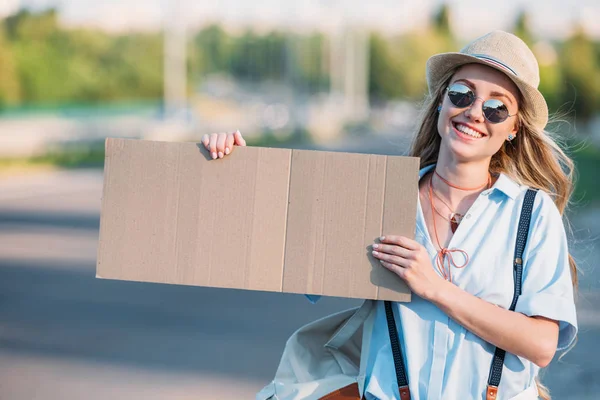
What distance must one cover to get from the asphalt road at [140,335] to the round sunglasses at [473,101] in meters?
1.92

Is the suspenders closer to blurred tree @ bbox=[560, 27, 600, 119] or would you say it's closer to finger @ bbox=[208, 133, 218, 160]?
finger @ bbox=[208, 133, 218, 160]

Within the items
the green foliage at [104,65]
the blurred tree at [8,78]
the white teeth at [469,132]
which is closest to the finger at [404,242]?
the white teeth at [469,132]

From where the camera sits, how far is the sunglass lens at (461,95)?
2.63m

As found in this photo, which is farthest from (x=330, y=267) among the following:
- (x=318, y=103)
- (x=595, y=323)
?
(x=318, y=103)

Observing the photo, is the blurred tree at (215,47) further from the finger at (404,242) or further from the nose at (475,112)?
the finger at (404,242)

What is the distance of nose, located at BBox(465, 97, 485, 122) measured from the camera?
2592mm

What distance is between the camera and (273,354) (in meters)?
7.07

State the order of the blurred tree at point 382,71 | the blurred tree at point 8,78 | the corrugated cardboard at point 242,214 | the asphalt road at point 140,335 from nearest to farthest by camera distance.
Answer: the corrugated cardboard at point 242,214
the asphalt road at point 140,335
the blurred tree at point 8,78
the blurred tree at point 382,71

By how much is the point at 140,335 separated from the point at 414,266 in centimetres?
549

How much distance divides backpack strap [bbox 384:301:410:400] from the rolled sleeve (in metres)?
0.32

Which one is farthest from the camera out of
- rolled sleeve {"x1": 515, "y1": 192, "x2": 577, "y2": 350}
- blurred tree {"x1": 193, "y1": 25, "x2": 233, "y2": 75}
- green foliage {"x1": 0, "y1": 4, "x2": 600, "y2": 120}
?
blurred tree {"x1": 193, "y1": 25, "x2": 233, "y2": 75}

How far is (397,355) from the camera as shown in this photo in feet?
8.34

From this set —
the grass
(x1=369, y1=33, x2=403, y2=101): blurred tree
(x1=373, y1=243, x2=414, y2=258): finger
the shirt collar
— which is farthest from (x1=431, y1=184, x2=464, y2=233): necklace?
(x1=369, y1=33, x2=403, y2=101): blurred tree

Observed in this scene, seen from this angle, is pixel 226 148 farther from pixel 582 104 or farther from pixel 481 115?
pixel 582 104
